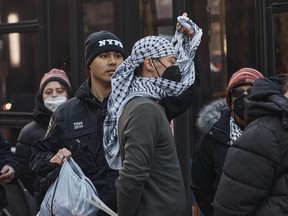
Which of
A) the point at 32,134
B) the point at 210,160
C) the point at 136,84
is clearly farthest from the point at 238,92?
the point at 32,134

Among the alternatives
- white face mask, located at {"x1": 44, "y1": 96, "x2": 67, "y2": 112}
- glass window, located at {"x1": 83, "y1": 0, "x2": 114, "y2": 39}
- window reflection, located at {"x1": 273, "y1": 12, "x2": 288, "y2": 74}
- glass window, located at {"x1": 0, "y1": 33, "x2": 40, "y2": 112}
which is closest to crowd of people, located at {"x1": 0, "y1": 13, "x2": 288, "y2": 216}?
window reflection, located at {"x1": 273, "y1": 12, "x2": 288, "y2": 74}

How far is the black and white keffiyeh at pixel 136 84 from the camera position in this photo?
3814 millimetres

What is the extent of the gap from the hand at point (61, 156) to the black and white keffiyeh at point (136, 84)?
10.5 inches

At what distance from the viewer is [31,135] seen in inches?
232

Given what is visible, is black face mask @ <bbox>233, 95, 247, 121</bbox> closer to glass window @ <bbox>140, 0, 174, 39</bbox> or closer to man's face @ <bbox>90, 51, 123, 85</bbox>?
man's face @ <bbox>90, 51, 123, 85</bbox>

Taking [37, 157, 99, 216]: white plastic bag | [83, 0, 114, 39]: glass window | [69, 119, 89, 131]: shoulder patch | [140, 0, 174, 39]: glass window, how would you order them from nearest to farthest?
[37, 157, 99, 216]: white plastic bag, [69, 119, 89, 131]: shoulder patch, [140, 0, 174, 39]: glass window, [83, 0, 114, 39]: glass window

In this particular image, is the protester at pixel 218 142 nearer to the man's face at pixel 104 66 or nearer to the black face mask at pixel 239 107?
the black face mask at pixel 239 107

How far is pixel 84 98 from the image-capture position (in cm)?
441

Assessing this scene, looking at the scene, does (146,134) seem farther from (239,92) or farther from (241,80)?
(241,80)

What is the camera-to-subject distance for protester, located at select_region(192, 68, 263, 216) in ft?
14.7

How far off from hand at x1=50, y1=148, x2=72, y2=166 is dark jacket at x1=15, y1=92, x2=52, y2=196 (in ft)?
4.82

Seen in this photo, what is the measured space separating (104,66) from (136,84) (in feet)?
2.07

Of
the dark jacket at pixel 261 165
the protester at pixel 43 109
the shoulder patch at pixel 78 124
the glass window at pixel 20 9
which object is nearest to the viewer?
the dark jacket at pixel 261 165

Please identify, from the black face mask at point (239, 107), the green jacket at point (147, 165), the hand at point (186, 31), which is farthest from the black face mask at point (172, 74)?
the black face mask at point (239, 107)
